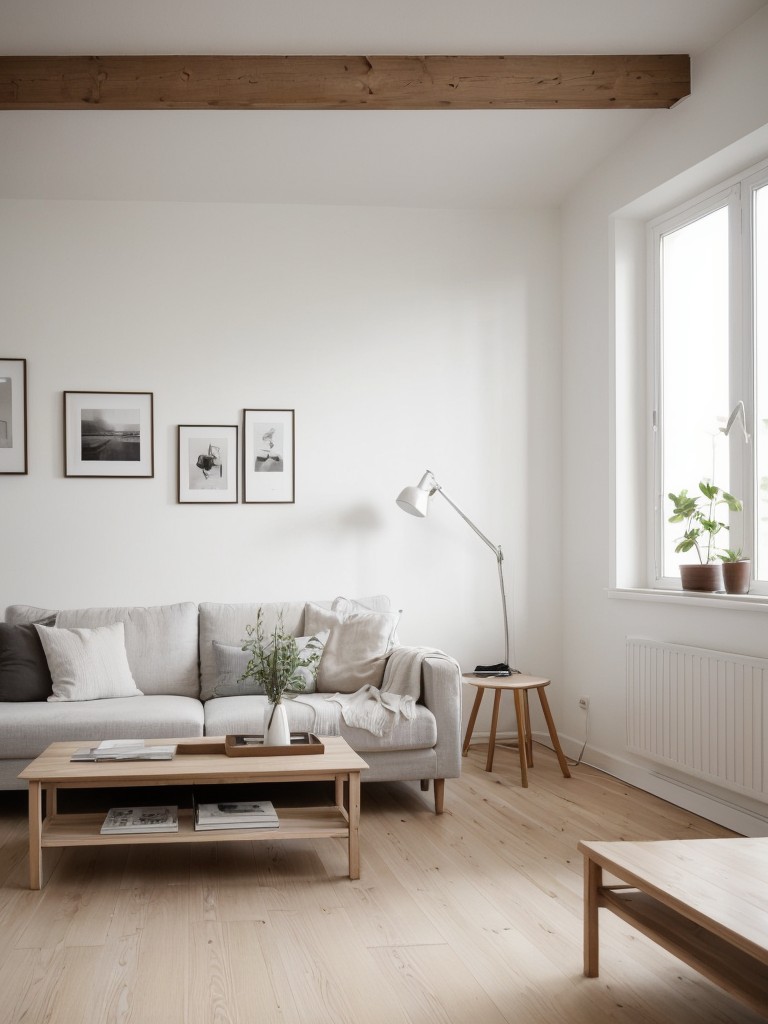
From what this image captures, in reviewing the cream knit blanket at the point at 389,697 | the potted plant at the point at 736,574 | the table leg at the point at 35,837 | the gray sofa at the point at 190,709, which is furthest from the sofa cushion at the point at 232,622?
the potted plant at the point at 736,574

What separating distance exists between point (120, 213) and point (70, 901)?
11.6ft

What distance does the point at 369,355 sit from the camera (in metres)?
5.21

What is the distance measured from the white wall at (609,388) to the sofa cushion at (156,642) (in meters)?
2.02

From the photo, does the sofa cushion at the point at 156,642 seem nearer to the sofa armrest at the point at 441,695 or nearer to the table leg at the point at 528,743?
the sofa armrest at the point at 441,695

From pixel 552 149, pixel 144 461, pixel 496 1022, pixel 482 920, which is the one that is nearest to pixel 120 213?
pixel 144 461

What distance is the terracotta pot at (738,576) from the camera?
370cm

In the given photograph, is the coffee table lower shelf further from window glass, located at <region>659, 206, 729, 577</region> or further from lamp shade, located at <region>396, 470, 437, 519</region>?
window glass, located at <region>659, 206, 729, 577</region>

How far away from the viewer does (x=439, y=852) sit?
133 inches

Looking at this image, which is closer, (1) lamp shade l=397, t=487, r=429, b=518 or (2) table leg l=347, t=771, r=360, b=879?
(2) table leg l=347, t=771, r=360, b=879

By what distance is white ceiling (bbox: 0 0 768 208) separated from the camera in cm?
338

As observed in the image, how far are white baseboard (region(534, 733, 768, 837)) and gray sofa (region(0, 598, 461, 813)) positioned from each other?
0.94 m

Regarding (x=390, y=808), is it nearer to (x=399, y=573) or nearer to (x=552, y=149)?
(x=399, y=573)

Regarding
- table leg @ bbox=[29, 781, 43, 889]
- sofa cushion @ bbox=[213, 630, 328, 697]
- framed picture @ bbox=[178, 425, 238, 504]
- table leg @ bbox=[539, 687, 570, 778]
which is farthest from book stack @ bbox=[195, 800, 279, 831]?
framed picture @ bbox=[178, 425, 238, 504]

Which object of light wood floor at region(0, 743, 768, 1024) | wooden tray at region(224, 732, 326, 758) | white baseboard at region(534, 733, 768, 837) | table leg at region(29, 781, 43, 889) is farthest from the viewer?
white baseboard at region(534, 733, 768, 837)
